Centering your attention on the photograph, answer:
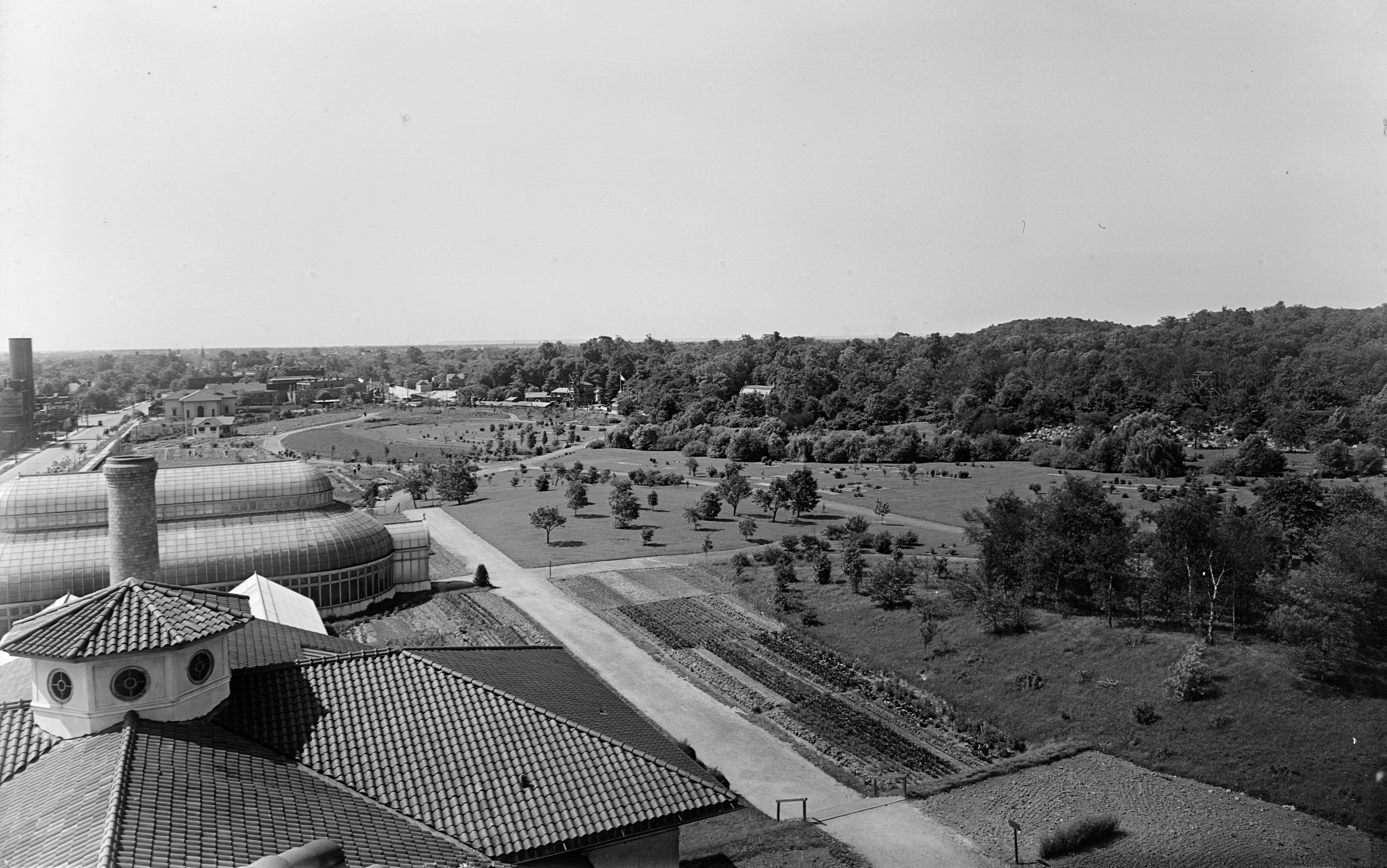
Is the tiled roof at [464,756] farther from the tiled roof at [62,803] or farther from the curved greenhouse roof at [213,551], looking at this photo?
the curved greenhouse roof at [213,551]

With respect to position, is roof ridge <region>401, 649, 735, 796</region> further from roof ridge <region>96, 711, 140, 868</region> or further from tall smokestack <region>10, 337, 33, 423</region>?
tall smokestack <region>10, 337, 33, 423</region>

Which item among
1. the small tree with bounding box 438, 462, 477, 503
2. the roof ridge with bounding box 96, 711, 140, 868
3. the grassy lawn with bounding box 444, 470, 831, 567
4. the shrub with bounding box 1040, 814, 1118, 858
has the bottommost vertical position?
the shrub with bounding box 1040, 814, 1118, 858

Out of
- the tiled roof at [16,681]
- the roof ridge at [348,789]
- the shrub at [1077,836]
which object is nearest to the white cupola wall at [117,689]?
the roof ridge at [348,789]

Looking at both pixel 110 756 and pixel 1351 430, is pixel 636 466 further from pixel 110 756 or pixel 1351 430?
pixel 110 756

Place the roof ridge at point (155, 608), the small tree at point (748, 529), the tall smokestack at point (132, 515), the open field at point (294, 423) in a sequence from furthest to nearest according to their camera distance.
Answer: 1. the open field at point (294, 423)
2. the small tree at point (748, 529)
3. the tall smokestack at point (132, 515)
4. the roof ridge at point (155, 608)

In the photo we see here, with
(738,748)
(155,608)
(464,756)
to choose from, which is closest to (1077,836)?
(738,748)

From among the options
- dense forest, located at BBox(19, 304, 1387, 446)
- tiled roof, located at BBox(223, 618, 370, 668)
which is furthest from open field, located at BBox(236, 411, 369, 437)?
tiled roof, located at BBox(223, 618, 370, 668)

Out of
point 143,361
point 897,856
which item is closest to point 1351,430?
point 897,856

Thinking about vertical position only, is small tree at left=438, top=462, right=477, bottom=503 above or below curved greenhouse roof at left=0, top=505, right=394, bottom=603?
below
